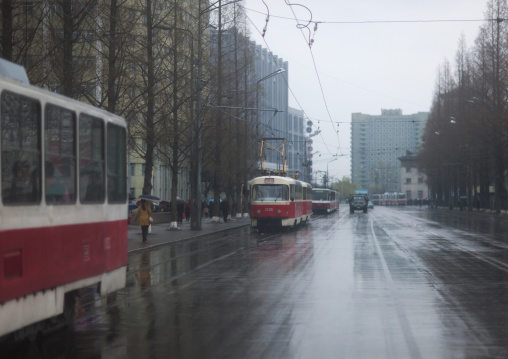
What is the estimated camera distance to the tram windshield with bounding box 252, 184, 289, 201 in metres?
37.8

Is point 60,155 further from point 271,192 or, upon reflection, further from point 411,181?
point 411,181

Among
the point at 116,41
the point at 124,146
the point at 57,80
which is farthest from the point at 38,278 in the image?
the point at 116,41

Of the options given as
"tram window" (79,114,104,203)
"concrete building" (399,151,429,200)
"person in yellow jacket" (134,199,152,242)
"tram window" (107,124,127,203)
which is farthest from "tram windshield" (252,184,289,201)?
"concrete building" (399,151,429,200)

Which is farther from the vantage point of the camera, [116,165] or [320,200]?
[320,200]

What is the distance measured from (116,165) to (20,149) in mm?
3128

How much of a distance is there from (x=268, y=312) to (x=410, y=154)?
185 metres

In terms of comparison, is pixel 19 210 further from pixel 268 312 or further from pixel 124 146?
pixel 268 312

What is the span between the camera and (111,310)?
1130cm

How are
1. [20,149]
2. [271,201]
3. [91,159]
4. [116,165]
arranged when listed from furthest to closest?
[271,201] < [116,165] < [91,159] < [20,149]

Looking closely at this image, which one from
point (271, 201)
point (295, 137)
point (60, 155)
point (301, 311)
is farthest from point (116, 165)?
point (295, 137)

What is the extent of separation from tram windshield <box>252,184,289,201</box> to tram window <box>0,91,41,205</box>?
1181 inches

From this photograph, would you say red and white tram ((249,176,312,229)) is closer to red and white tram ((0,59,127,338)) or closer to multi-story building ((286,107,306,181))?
red and white tram ((0,59,127,338))

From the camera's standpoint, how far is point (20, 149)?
758 cm

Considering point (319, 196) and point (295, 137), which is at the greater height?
point (295, 137)
